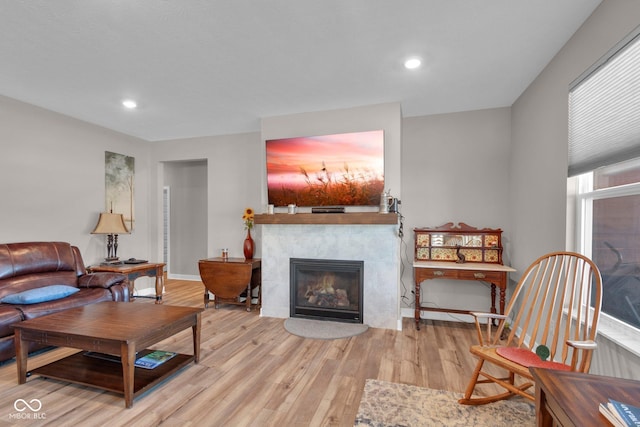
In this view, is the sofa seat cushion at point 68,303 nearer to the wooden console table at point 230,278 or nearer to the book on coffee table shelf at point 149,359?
the book on coffee table shelf at point 149,359

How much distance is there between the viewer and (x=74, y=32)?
215 centimetres

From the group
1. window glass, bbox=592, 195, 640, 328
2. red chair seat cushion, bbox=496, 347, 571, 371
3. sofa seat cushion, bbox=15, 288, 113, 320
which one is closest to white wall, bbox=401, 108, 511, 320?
window glass, bbox=592, 195, 640, 328

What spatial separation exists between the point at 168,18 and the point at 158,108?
1873 mm

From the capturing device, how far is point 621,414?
91cm

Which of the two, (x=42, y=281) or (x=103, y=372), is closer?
(x=103, y=372)

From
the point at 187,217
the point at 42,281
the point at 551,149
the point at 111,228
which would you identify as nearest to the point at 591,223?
the point at 551,149

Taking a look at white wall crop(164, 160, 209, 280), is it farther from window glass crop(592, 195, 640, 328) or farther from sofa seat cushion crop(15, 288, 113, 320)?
window glass crop(592, 195, 640, 328)

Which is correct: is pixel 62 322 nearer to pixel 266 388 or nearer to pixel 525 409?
pixel 266 388

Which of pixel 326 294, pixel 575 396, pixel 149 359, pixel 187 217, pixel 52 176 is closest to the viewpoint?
pixel 575 396

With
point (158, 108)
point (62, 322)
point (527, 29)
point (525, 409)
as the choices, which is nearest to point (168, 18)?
point (158, 108)

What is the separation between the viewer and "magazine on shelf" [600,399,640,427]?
2.91ft

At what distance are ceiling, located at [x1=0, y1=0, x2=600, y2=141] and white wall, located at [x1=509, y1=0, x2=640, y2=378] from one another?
5.4 inches

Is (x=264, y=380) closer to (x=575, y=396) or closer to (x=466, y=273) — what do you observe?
(x=575, y=396)

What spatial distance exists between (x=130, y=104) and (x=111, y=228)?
5.58 feet
